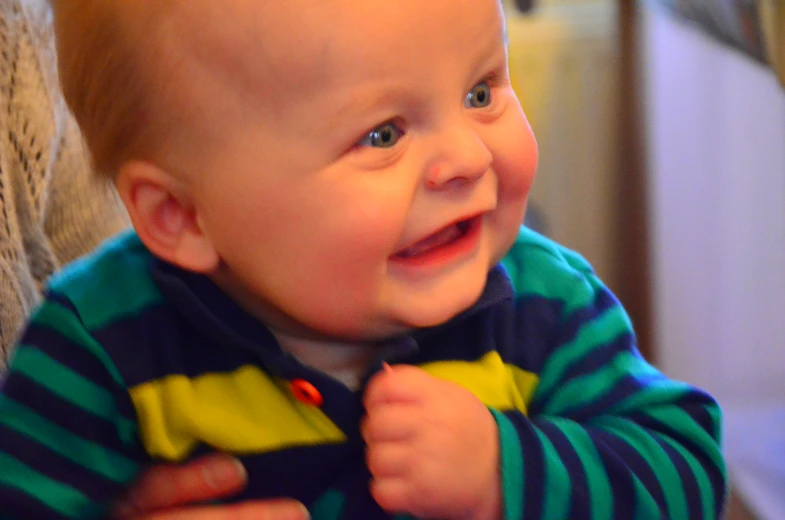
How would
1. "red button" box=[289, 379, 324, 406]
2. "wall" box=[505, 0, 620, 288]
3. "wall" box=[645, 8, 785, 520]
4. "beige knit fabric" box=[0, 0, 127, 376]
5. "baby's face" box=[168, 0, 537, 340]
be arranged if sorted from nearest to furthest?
1. "baby's face" box=[168, 0, 537, 340]
2. "red button" box=[289, 379, 324, 406]
3. "beige knit fabric" box=[0, 0, 127, 376]
4. "wall" box=[645, 8, 785, 520]
5. "wall" box=[505, 0, 620, 288]

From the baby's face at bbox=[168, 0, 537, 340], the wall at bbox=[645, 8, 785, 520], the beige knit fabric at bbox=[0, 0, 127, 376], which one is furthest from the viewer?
the wall at bbox=[645, 8, 785, 520]

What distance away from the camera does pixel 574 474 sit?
1.98 feet

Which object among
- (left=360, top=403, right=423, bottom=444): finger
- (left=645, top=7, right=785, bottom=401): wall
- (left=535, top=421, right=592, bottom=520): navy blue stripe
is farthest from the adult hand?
(left=645, top=7, right=785, bottom=401): wall

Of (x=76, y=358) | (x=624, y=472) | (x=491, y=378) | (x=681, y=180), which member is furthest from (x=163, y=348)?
(x=681, y=180)

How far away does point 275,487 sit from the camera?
0.66 meters

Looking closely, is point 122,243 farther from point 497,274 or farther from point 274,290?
point 497,274

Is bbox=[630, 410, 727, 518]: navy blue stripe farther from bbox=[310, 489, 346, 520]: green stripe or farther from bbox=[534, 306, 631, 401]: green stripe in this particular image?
bbox=[310, 489, 346, 520]: green stripe

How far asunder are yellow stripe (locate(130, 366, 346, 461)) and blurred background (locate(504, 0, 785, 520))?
94 centimetres

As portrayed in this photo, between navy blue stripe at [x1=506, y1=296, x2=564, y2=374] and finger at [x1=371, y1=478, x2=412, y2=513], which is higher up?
navy blue stripe at [x1=506, y1=296, x2=564, y2=374]

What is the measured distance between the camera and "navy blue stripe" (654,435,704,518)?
0.63 meters

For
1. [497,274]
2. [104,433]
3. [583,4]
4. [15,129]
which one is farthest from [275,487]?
[583,4]

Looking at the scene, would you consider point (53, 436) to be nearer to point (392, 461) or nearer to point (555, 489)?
point (392, 461)

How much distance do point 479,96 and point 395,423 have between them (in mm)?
248

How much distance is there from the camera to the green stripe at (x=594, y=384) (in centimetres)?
66
